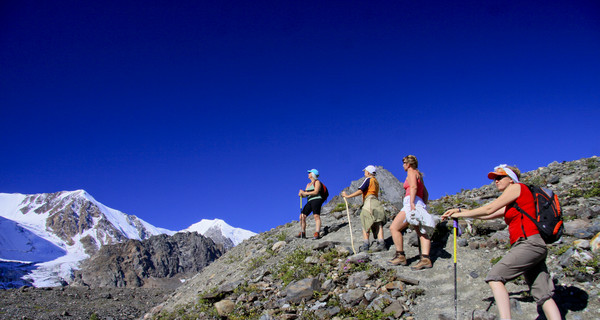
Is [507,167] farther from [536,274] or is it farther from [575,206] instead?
[575,206]

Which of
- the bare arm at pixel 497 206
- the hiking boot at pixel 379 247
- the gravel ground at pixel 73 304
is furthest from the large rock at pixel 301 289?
the gravel ground at pixel 73 304

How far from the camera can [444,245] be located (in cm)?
1049

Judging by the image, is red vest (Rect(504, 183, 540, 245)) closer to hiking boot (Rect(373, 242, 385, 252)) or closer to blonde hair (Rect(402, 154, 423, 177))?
blonde hair (Rect(402, 154, 423, 177))

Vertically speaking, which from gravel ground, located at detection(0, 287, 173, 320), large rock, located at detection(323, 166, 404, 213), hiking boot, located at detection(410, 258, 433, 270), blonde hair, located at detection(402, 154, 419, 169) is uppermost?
large rock, located at detection(323, 166, 404, 213)

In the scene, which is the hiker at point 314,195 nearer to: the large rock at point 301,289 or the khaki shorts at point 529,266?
the large rock at point 301,289

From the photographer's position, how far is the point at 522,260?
218 inches

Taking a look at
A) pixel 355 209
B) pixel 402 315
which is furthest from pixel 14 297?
pixel 402 315

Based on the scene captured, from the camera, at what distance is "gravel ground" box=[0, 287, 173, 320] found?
22547mm

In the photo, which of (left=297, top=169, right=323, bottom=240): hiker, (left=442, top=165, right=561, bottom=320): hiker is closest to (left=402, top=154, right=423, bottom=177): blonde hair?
(left=442, top=165, right=561, bottom=320): hiker

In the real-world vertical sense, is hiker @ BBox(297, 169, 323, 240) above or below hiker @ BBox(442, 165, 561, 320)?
above

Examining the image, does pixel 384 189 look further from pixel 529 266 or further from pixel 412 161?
pixel 529 266

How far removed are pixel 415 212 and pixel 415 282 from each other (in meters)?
1.69

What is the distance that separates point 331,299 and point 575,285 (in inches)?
202

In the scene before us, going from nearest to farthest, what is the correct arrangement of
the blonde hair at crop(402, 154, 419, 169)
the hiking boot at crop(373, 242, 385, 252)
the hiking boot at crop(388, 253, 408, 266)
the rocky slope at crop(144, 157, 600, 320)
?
the rocky slope at crop(144, 157, 600, 320) < the blonde hair at crop(402, 154, 419, 169) < the hiking boot at crop(388, 253, 408, 266) < the hiking boot at crop(373, 242, 385, 252)
